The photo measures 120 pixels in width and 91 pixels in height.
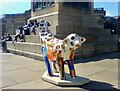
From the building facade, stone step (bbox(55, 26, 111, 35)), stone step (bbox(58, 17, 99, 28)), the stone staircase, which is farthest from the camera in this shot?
the building facade

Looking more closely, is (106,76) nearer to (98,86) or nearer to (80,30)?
(98,86)

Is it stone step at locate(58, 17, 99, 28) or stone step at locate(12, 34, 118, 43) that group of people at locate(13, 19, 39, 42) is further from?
stone step at locate(58, 17, 99, 28)

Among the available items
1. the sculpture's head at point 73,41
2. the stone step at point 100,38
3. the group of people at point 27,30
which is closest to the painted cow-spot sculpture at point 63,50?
the sculpture's head at point 73,41

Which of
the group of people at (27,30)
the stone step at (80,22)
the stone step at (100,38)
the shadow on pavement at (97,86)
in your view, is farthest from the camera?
the group of people at (27,30)

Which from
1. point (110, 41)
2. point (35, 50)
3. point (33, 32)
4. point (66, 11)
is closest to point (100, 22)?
point (110, 41)

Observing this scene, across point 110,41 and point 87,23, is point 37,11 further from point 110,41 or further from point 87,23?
point 110,41

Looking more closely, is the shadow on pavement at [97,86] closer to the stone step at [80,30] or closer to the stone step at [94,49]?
the stone step at [94,49]

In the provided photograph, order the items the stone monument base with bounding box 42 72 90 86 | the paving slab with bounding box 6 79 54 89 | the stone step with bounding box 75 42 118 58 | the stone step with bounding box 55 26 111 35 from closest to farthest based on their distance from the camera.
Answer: the paving slab with bounding box 6 79 54 89, the stone monument base with bounding box 42 72 90 86, the stone step with bounding box 75 42 118 58, the stone step with bounding box 55 26 111 35

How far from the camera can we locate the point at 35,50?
416 inches

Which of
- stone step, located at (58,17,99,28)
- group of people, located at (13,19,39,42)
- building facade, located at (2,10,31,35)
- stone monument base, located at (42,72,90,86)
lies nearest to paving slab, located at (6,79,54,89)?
stone monument base, located at (42,72,90,86)


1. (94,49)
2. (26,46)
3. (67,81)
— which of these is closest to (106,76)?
(67,81)

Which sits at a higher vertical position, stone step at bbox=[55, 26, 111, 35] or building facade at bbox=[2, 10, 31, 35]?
building facade at bbox=[2, 10, 31, 35]

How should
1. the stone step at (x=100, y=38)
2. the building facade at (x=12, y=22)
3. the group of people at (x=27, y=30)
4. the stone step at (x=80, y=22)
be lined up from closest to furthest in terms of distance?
the stone step at (x=80, y=22)
the stone step at (x=100, y=38)
the group of people at (x=27, y=30)
the building facade at (x=12, y=22)

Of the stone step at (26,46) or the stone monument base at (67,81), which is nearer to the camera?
the stone monument base at (67,81)
